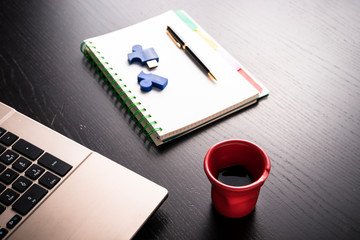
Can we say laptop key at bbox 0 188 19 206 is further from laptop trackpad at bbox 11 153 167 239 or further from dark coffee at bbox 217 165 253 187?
dark coffee at bbox 217 165 253 187

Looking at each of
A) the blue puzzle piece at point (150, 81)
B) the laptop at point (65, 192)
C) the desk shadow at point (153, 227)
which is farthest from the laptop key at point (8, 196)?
the blue puzzle piece at point (150, 81)

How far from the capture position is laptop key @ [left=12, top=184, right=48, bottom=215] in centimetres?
59

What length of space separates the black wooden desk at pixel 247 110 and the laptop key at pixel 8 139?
0.09 metres

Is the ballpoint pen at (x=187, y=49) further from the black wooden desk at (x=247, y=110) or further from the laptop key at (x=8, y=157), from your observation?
the laptop key at (x=8, y=157)

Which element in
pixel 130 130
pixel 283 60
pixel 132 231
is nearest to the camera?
pixel 132 231

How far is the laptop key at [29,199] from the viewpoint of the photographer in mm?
592

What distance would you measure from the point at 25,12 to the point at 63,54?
217 millimetres

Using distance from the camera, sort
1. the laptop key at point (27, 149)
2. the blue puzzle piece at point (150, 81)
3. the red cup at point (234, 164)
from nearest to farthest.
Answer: the red cup at point (234, 164), the laptop key at point (27, 149), the blue puzzle piece at point (150, 81)

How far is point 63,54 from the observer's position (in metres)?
0.90

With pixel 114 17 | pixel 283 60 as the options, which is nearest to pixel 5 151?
pixel 114 17

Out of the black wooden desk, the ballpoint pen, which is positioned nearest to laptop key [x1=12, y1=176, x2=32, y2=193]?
the black wooden desk

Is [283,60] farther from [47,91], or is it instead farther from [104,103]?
[47,91]

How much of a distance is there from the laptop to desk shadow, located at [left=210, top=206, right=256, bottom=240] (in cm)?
10

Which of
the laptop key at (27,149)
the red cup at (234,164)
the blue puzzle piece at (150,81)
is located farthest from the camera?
the blue puzzle piece at (150,81)
